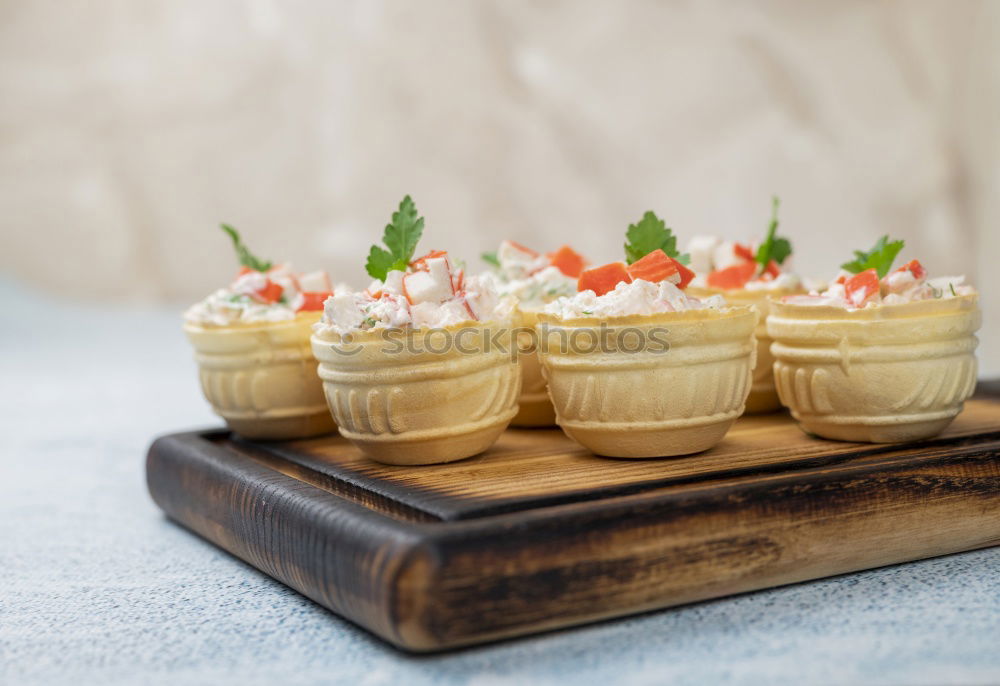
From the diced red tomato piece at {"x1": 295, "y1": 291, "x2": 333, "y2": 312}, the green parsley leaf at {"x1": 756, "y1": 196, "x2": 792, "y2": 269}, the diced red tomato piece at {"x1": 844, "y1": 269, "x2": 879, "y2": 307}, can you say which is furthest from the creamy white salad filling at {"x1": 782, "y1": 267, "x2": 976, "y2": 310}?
the diced red tomato piece at {"x1": 295, "y1": 291, "x2": 333, "y2": 312}

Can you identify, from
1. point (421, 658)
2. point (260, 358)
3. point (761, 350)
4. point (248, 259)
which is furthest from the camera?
point (248, 259)

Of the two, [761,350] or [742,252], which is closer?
[761,350]

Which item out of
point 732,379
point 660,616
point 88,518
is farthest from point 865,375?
point 88,518

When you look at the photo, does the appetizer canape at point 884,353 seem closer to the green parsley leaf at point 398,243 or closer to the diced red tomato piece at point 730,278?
the diced red tomato piece at point 730,278

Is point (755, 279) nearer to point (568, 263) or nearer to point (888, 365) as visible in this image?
point (568, 263)

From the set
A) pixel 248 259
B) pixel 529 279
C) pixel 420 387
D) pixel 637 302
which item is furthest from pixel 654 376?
pixel 248 259

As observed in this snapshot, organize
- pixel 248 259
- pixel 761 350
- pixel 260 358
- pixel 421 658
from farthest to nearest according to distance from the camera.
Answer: pixel 248 259 < pixel 761 350 < pixel 260 358 < pixel 421 658

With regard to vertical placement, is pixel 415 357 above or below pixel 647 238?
below

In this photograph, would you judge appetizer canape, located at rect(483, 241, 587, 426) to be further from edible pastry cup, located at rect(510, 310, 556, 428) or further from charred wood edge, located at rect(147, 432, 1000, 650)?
charred wood edge, located at rect(147, 432, 1000, 650)
